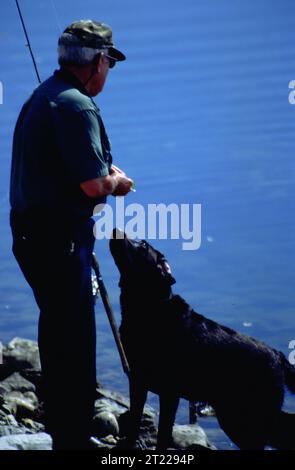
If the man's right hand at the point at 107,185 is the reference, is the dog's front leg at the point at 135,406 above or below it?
below

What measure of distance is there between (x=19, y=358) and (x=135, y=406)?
230 centimetres

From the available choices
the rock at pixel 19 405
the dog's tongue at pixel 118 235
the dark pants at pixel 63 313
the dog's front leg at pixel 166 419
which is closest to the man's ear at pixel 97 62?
the dark pants at pixel 63 313

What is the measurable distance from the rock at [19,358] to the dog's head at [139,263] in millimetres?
2286

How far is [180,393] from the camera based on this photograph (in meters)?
5.20

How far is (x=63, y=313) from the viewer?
3.98 meters

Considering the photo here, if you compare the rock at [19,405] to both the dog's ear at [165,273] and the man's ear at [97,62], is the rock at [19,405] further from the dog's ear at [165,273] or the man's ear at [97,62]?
the man's ear at [97,62]

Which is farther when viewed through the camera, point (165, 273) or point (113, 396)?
point (113, 396)

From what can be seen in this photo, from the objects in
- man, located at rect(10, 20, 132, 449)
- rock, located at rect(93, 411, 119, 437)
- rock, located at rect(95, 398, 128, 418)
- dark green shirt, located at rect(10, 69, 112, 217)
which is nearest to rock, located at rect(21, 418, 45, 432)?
rock, located at rect(93, 411, 119, 437)

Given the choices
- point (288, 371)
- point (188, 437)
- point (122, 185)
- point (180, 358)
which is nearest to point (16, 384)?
point (188, 437)

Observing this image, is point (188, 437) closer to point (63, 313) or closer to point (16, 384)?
point (16, 384)

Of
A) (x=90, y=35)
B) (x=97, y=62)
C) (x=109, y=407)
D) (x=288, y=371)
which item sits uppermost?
(x=90, y=35)

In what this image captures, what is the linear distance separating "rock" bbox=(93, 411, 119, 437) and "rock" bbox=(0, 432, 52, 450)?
1256mm

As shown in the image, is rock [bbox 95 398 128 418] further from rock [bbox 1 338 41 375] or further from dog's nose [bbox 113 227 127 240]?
dog's nose [bbox 113 227 127 240]

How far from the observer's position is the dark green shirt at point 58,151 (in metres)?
3.79
